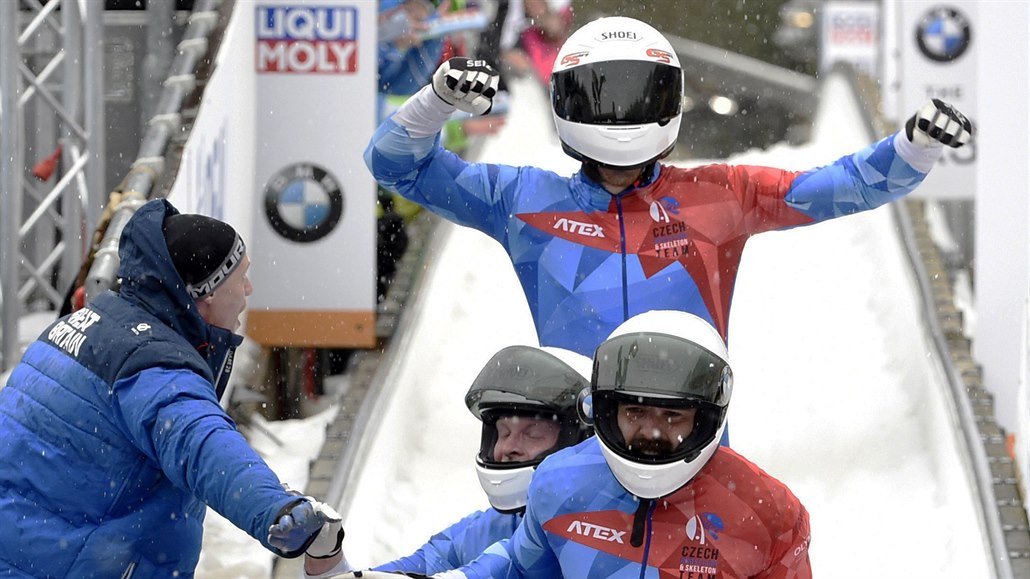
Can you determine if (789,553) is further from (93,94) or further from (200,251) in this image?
(93,94)

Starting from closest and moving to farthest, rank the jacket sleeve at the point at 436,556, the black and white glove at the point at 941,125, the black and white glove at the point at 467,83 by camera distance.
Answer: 1. the jacket sleeve at the point at 436,556
2. the black and white glove at the point at 941,125
3. the black and white glove at the point at 467,83

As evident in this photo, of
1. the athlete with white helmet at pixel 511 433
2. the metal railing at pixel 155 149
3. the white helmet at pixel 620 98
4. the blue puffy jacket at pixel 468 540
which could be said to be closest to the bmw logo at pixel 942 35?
the metal railing at pixel 155 149

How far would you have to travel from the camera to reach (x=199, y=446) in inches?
Answer: 133

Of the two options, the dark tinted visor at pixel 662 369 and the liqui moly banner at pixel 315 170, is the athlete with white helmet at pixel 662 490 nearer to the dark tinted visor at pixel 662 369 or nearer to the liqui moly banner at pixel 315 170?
the dark tinted visor at pixel 662 369

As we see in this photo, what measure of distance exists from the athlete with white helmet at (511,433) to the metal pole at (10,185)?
3417mm

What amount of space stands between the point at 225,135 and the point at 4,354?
1.33 m

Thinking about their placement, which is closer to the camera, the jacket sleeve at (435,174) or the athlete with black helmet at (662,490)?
the athlete with black helmet at (662,490)

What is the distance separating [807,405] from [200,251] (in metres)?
4.99

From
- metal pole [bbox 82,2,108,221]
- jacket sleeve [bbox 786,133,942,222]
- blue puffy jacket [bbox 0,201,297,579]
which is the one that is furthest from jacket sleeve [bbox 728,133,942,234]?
metal pole [bbox 82,2,108,221]

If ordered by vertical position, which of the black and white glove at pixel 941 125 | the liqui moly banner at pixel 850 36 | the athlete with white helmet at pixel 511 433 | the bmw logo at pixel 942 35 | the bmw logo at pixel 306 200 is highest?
the black and white glove at pixel 941 125

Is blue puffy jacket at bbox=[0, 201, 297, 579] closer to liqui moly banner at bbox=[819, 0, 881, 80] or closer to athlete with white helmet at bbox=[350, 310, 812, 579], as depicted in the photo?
athlete with white helmet at bbox=[350, 310, 812, 579]

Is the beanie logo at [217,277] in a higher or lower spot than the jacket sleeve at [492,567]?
higher

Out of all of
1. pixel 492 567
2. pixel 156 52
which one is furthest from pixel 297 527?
pixel 156 52

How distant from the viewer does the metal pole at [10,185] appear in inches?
266
